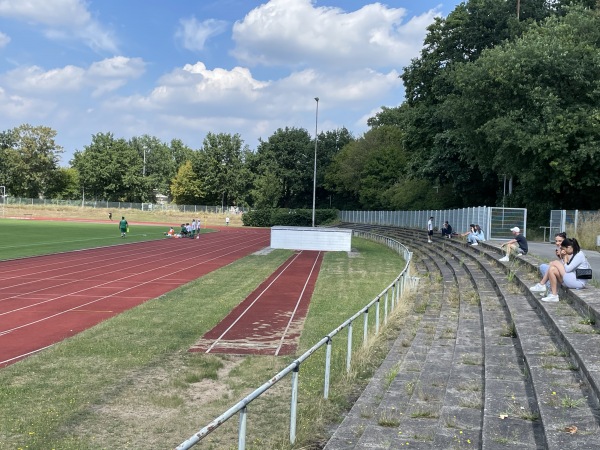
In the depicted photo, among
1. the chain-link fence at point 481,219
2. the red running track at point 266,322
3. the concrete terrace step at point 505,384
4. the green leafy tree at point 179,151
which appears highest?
the green leafy tree at point 179,151

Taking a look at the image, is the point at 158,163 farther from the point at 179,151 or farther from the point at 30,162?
the point at 30,162

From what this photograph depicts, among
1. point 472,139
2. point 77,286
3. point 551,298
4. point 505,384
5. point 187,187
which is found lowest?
point 77,286

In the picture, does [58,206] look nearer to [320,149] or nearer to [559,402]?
[320,149]

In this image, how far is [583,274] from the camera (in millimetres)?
9367

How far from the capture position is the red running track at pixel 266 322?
971cm

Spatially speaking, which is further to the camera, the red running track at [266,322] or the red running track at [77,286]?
the red running track at [77,286]

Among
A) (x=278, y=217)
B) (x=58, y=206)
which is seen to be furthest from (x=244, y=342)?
(x=58, y=206)

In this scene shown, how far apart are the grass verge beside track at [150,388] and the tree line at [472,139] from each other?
777 inches

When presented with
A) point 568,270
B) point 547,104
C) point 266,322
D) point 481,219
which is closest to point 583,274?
point 568,270

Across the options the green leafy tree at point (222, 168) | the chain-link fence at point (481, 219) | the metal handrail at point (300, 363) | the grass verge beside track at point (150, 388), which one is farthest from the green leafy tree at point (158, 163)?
the grass verge beside track at point (150, 388)

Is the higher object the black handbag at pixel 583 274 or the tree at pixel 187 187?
the tree at pixel 187 187

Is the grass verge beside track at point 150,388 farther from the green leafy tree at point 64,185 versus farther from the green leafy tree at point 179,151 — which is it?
the green leafy tree at point 179,151

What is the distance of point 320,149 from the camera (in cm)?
9000

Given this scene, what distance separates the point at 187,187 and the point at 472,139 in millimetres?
65498
